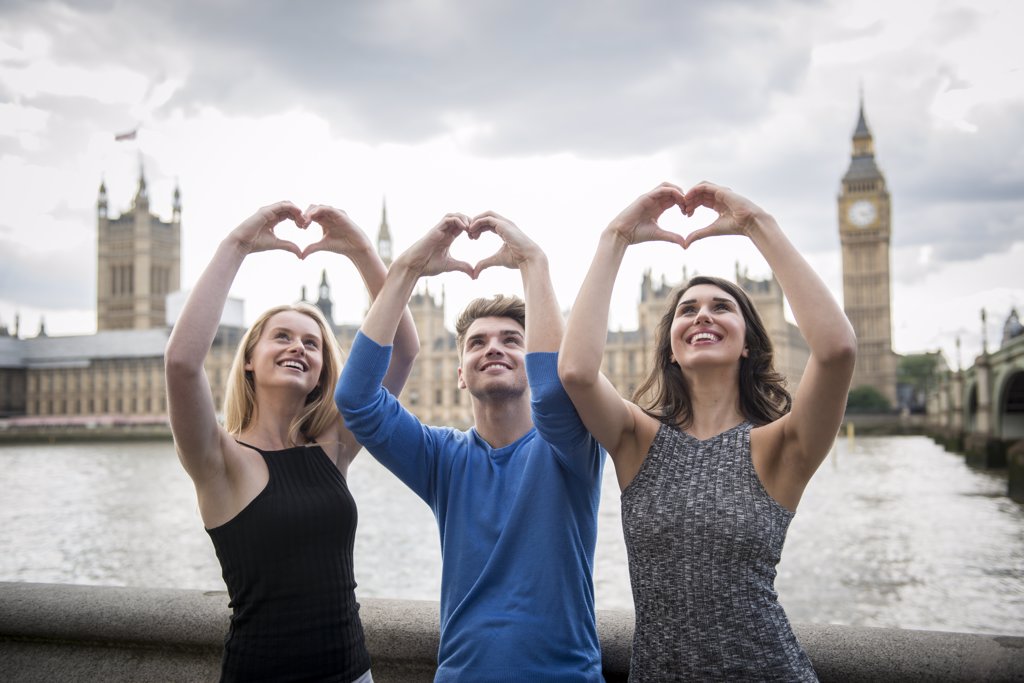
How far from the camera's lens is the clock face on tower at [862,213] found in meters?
58.0

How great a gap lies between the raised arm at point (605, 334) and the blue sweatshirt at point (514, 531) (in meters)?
0.05

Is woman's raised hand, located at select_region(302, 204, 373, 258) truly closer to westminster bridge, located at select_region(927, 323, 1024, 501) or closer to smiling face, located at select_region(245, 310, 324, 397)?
smiling face, located at select_region(245, 310, 324, 397)

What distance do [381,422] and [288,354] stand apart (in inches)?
11.3

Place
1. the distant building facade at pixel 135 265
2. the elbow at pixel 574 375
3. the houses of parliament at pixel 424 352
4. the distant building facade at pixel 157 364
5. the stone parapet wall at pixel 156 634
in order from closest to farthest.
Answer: the elbow at pixel 574 375 < the stone parapet wall at pixel 156 634 < the distant building facade at pixel 157 364 < the houses of parliament at pixel 424 352 < the distant building facade at pixel 135 265

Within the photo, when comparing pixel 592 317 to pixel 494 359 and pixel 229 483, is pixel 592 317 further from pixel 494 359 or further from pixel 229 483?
pixel 229 483

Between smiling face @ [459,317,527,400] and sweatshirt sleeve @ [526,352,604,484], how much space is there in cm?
15

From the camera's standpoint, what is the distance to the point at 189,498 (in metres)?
15.9

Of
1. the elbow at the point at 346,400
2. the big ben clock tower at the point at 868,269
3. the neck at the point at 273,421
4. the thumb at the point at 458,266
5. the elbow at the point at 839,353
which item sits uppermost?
the big ben clock tower at the point at 868,269

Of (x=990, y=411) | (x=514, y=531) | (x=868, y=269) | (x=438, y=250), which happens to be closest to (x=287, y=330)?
(x=438, y=250)

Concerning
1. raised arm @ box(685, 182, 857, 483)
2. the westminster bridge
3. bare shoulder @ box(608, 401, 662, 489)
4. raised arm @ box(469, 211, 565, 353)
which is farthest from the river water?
raised arm @ box(685, 182, 857, 483)

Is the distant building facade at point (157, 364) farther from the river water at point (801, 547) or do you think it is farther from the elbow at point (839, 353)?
the elbow at point (839, 353)

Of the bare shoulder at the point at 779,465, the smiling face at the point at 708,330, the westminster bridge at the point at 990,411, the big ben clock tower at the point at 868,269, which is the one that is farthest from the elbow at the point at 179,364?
the big ben clock tower at the point at 868,269

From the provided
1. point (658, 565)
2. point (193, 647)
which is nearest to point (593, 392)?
point (658, 565)

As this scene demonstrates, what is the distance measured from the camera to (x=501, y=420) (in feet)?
5.91
